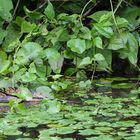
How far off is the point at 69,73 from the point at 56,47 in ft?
0.67

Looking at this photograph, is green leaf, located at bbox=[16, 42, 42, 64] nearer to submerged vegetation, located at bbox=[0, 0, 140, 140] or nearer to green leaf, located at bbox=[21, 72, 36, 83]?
A: submerged vegetation, located at bbox=[0, 0, 140, 140]

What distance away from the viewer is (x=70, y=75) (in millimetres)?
3180

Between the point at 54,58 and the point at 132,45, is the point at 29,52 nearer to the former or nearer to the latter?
the point at 54,58

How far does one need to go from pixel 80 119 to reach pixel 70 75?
2.79ft

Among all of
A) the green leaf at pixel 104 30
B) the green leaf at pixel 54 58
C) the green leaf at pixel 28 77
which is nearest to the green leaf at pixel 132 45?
the green leaf at pixel 104 30

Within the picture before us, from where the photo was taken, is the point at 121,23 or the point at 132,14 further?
the point at 132,14

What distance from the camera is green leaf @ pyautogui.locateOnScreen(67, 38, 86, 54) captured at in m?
2.97

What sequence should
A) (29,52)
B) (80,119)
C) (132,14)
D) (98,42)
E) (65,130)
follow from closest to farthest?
(65,130) → (80,119) → (29,52) → (98,42) → (132,14)

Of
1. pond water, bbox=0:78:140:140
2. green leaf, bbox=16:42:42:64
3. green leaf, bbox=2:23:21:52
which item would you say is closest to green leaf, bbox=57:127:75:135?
pond water, bbox=0:78:140:140

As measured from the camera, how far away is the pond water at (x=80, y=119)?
212 cm

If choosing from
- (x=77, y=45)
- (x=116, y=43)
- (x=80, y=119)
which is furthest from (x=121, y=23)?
(x=80, y=119)

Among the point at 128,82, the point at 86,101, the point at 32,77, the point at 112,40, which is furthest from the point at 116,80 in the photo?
the point at 32,77

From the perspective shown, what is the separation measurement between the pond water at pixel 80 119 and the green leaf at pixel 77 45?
26cm

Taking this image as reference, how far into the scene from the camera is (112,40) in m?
3.18
